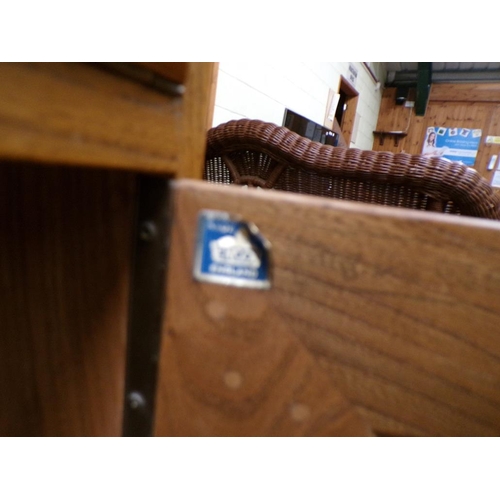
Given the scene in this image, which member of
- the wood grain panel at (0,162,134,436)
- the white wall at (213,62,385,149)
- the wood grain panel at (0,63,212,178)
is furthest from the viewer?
the white wall at (213,62,385,149)

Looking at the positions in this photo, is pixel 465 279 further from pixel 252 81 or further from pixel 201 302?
pixel 252 81

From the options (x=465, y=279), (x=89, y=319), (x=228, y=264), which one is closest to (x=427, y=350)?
(x=465, y=279)

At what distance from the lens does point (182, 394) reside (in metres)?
0.28

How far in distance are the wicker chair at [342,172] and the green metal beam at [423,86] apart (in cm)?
494

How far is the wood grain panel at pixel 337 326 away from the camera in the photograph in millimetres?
242

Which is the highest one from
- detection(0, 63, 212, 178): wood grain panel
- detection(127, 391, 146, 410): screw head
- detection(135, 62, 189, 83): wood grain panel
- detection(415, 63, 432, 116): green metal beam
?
detection(415, 63, 432, 116): green metal beam

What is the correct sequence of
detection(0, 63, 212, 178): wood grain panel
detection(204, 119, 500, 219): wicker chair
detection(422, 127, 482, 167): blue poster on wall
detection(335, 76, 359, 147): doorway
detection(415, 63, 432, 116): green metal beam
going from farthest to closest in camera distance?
detection(422, 127, 482, 167): blue poster on wall < detection(415, 63, 432, 116): green metal beam < detection(335, 76, 359, 147): doorway < detection(204, 119, 500, 219): wicker chair < detection(0, 63, 212, 178): wood grain panel

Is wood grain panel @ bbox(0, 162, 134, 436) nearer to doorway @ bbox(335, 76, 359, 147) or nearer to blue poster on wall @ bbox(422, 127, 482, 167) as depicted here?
doorway @ bbox(335, 76, 359, 147)

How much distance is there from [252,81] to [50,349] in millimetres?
1915

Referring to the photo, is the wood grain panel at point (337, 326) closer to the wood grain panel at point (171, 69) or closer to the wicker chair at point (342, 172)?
the wood grain panel at point (171, 69)

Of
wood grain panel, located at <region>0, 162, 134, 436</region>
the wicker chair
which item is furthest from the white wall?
wood grain panel, located at <region>0, 162, 134, 436</region>

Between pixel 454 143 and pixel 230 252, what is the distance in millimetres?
6031

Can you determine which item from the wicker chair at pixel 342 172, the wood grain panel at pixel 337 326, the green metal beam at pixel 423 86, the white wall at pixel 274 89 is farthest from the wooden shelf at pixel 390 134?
the wood grain panel at pixel 337 326

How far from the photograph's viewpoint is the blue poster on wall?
16.4ft
